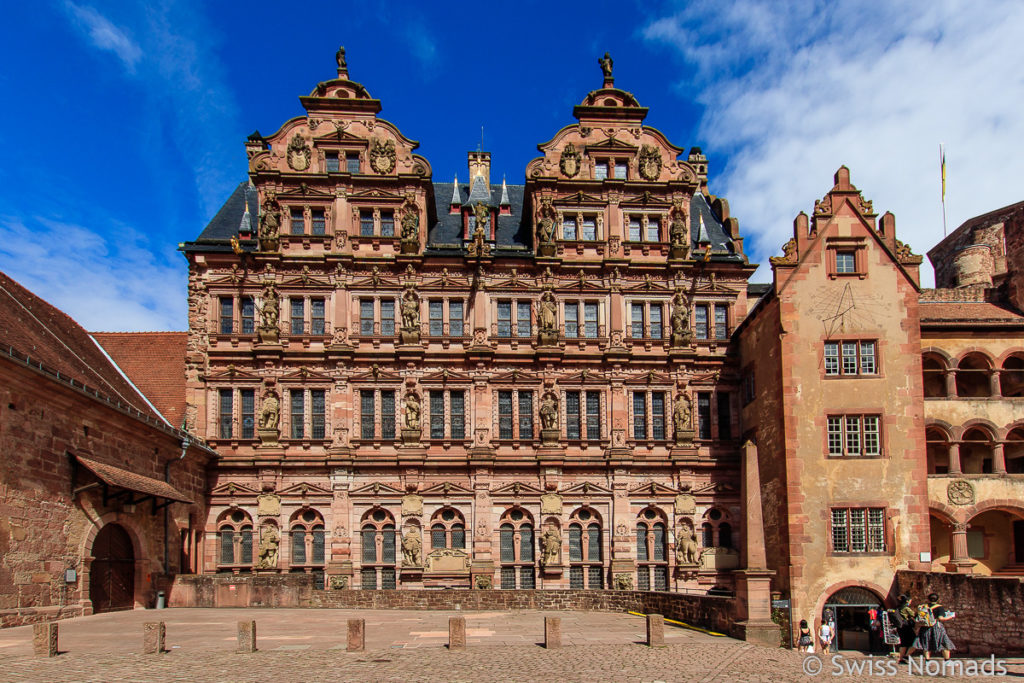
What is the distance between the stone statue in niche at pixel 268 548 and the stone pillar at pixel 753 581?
655 inches

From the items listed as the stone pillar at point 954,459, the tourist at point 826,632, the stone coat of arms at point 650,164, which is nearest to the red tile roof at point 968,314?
the stone pillar at point 954,459

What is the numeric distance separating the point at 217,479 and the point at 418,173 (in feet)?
44.8

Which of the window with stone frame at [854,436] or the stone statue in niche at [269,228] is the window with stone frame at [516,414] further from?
the window with stone frame at [854,436]

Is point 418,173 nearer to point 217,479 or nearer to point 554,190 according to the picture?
point 554,190

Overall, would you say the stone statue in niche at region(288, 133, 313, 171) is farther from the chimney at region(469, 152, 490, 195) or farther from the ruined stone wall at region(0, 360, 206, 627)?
the ruined stone wall at region(0, 360, 206, 627)

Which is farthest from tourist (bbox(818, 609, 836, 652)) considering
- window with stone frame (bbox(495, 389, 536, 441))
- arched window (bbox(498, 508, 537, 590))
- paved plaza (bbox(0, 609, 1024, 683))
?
window with stone frame (bbox(495, 389, 536, 441))

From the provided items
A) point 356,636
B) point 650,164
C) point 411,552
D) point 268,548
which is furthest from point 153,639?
point 650,164

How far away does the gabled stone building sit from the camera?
31703mm

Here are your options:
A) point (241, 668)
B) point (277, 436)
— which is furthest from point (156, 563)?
point (241, 668)

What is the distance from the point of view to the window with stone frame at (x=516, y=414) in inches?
1289

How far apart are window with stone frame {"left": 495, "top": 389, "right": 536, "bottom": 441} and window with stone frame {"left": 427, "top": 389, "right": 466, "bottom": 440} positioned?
1392 millimetres

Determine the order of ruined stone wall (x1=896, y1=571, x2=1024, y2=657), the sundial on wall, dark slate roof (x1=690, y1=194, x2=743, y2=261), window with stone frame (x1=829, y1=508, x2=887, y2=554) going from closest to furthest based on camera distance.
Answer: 1. ruined stone wall (x1=896, y1=571, x2=1024, y2=657)
2. window with stone frame (x1=829, y1=508, x2=887, y2=554)
3. the sundial on wall
4. dark slate roof (x1=690, y1=194, x2=743, y2=261)

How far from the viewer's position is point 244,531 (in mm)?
31609

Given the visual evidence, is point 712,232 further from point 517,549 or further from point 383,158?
point 517,549
